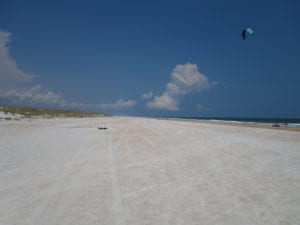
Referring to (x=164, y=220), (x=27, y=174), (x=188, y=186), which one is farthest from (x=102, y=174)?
(x=164, y=220)

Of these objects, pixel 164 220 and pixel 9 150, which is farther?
pixel 9 150

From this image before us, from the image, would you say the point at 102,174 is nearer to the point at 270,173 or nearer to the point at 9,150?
the point at 270,173

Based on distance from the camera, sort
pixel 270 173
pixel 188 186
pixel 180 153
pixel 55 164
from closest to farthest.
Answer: pixel 188 186, pixel 270 173, pixel 55 164, pixel 180 153

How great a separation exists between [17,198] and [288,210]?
5.75 meters

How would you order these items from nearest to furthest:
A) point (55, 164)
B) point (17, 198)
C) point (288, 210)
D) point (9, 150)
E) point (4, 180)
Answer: point (288, 210) → point (17, 198) → point (4, 180) → point (55, 164) → point (9, 150)

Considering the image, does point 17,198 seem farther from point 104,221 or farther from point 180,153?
point 180,153

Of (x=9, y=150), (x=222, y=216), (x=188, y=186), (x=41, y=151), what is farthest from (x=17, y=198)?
(x=9, y=150)

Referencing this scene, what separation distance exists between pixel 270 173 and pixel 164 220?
15.2 ft

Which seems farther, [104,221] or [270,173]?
[270,173]

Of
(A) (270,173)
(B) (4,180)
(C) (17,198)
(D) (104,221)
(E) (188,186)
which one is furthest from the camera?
(A) (270,173)

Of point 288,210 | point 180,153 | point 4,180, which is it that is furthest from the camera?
point 180,153

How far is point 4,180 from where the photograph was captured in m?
6.77

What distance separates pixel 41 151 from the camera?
37.8 ft

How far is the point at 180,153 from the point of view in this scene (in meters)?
10.8
